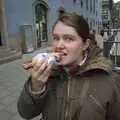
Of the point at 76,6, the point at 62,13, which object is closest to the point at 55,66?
the point at 62,13

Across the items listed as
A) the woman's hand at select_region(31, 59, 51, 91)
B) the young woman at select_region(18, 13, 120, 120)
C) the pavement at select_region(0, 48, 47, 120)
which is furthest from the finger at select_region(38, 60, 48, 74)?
the pavement at select_region(0, 48, 47, 120)

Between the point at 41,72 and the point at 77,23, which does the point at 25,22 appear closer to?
the point at 77,23

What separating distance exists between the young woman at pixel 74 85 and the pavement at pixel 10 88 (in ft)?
4.80

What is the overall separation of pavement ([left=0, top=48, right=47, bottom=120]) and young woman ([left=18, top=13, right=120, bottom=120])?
1462 mm

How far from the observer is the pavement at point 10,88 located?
17.8 feet

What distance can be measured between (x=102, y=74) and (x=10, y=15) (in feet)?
45.7

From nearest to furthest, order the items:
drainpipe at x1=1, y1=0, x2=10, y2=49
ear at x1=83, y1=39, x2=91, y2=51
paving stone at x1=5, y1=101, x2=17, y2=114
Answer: ear at x1=83, y1=39, x2=91, y2=51, paving stone at x1=5, y1=101, x2=17, y2=114, drainpipe at x1=1, y1=0, x2=10, y2=49

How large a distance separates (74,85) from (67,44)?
250 millimetres

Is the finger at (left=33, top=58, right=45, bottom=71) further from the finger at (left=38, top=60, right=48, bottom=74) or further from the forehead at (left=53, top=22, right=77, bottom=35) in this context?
the forehead at (left=53, top=22, right=77, bottom=35)

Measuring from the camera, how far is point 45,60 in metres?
1.57

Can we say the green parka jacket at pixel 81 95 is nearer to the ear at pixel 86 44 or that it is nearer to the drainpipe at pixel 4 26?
the ear at pixel 86 44

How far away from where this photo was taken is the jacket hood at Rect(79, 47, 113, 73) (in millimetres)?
1707

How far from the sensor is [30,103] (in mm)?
1728

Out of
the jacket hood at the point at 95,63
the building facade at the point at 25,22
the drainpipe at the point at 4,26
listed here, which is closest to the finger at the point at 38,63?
the jacket hood at the point at 95,63
